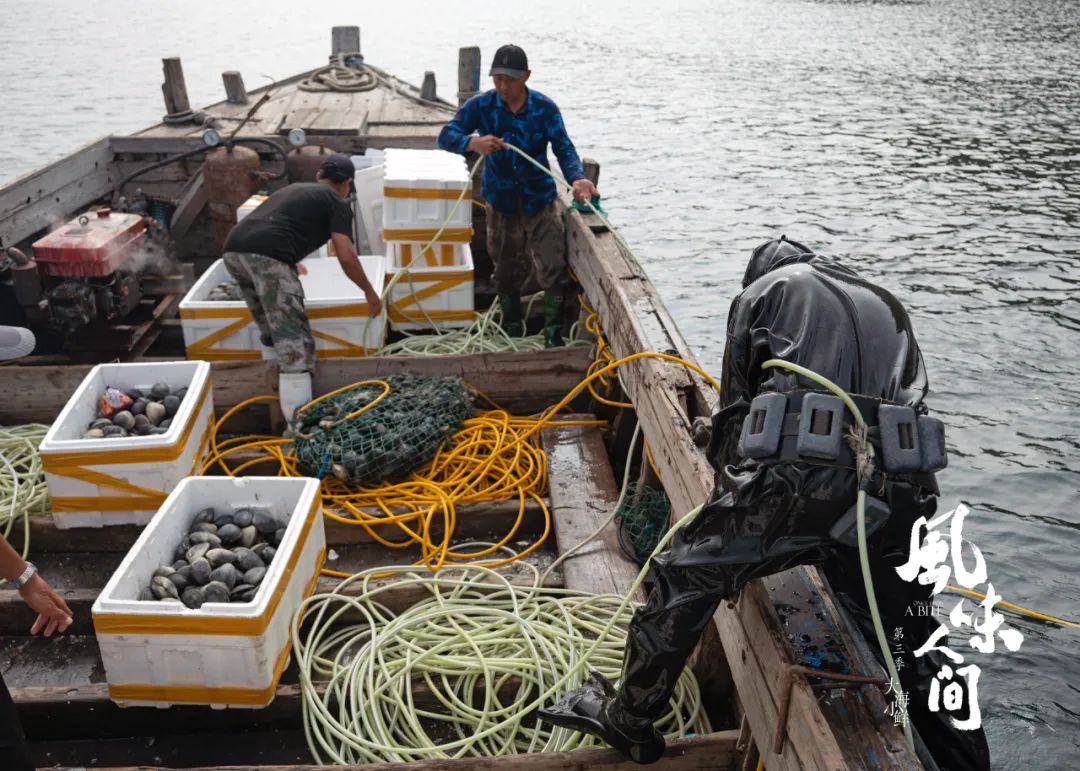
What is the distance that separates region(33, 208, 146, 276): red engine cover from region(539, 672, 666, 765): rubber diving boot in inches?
195

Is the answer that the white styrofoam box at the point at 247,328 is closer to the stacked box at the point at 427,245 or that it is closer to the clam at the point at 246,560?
the stacked box at the point at 427,245

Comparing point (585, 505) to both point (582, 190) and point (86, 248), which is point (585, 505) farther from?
point (86, 248)

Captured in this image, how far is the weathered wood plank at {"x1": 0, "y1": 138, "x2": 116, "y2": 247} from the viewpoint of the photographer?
284 inches

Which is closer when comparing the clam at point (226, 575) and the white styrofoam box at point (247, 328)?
the clam at point (226, 575)

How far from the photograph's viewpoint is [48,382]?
565 cm

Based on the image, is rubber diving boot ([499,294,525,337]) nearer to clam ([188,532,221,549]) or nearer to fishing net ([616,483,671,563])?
fishing net ([616,483,671,563])

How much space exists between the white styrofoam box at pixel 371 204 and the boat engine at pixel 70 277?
1.92m

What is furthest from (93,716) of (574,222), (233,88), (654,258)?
(654,258)

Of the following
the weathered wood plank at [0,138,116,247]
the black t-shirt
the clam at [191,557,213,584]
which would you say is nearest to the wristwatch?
the clam at [191,557,213,584]

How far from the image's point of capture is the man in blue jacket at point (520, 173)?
639 cm

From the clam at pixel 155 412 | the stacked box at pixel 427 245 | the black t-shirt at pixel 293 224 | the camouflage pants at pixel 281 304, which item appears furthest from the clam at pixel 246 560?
the stacked box at pixel 427 245

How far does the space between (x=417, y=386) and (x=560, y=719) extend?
108 inches

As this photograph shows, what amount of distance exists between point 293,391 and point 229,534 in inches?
64.2

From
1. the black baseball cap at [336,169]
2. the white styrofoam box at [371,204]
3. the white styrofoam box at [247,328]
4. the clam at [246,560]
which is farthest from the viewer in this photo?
the white styrofoam box at [371,204]
